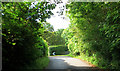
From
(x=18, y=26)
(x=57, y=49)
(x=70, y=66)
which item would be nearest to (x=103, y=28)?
(x=18, y=26)

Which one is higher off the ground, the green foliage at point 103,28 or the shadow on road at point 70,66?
the green foliage at point 103,28

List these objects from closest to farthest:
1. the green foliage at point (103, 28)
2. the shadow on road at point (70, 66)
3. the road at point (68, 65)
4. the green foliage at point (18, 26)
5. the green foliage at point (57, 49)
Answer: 1. the green foliage at point (18, 26)
2. the green foliage at point (103, 28)
3. the shadow on road at point (70, 66)
4. the road at point (68, 65)
5. the green foliage at point (57, 49)

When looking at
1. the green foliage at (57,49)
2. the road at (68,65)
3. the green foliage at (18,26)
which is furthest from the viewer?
the green foliage at (57,49)

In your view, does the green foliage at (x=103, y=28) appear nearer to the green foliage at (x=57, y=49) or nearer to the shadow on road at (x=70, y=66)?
the shadow on road at (x=70, y=66)

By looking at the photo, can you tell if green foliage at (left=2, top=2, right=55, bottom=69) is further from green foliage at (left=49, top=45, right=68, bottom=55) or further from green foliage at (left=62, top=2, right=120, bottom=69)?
green foliage at (left=49, top=45, right=68, bottom=55)

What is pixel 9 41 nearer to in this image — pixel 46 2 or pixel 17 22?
pixel 17 22

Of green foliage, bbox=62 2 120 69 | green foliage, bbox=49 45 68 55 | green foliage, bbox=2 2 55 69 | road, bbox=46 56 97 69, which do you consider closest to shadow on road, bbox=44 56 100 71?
road, bbox=46 56 97 69

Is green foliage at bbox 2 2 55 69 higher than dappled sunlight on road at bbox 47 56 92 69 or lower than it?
higher

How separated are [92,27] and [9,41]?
312 inches

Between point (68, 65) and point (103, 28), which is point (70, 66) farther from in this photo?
point (103, 28)

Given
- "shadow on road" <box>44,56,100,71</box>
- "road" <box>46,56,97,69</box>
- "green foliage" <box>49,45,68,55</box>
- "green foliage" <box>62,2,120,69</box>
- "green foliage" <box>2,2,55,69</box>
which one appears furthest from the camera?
"green foliage" <box>49,45,68,55</box>

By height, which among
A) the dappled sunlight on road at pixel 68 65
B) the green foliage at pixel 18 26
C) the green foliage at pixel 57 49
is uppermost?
the green foliage at pixel 18 26

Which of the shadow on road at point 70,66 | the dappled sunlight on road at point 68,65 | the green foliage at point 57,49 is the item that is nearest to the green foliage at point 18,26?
the shadow on road at point 70,66

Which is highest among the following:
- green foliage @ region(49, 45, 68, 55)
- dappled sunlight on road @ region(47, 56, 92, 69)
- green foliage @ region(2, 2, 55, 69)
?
Result: green foliage @ region(2, 2, 55, 69)
